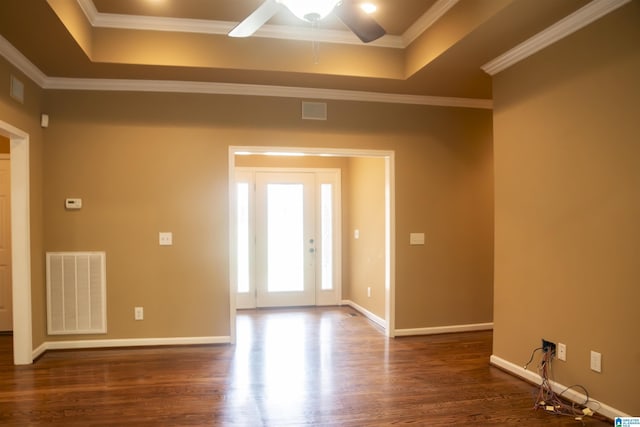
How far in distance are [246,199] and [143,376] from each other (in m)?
2.95

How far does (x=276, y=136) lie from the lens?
4.15 metres

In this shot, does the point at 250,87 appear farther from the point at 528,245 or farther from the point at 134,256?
the point at 528,245

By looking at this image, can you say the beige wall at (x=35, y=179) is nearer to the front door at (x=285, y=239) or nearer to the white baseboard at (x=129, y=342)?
the white baseboard at (x=129, y=342)

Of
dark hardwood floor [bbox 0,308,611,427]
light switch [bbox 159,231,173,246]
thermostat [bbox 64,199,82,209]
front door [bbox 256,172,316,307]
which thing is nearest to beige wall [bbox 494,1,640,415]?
dark hardwood floor [bbox 0,308,611,427]

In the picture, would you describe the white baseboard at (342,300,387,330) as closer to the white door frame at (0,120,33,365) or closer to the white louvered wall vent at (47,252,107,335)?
the white louvered wall vent at (47,252,107,335)

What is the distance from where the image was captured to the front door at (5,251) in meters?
4.45

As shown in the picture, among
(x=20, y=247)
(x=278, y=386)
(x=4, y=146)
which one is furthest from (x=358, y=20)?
(x=4, y=146)

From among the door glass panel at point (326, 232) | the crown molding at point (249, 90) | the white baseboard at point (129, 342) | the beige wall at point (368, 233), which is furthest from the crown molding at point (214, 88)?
the white baseboard at point (129, 342)

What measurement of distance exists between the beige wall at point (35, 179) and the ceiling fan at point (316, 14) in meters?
2.37

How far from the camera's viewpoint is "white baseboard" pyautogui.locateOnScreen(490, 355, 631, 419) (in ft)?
8.23

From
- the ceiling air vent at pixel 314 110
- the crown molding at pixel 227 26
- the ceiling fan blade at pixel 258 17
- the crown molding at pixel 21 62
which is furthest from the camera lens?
the ceiling air vent at pixel 314 110

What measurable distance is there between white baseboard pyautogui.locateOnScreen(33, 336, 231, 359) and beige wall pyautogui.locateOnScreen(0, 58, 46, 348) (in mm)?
138

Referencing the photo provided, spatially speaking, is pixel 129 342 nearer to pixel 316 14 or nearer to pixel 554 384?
pixel 316 14

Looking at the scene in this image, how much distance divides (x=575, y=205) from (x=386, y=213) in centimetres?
203
